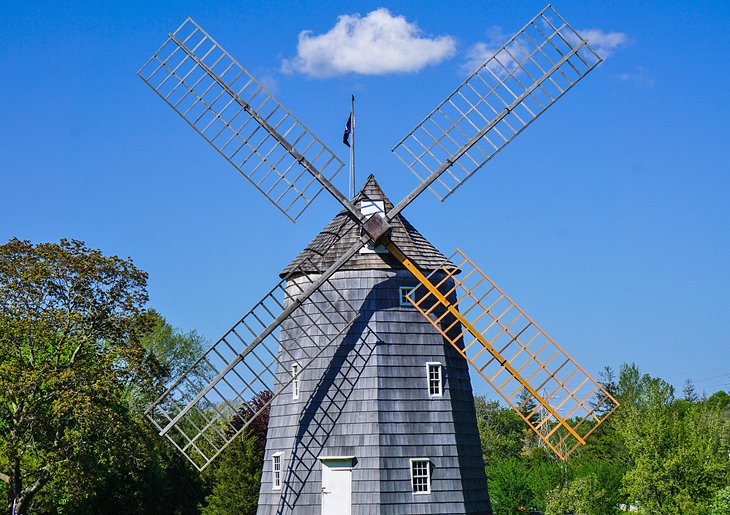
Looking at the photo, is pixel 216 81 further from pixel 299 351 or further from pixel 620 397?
pixel 620 397

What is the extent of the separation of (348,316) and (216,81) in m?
7.03

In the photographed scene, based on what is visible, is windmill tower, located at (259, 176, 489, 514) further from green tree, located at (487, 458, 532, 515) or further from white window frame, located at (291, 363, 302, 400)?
green tree, located at (487, 458, 532, 515)

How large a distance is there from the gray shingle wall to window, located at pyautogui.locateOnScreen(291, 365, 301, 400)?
0.53 ft

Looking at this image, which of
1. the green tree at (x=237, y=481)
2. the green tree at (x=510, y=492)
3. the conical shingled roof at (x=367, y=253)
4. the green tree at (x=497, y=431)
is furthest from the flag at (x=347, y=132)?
the green tree at (x=497, y=431)

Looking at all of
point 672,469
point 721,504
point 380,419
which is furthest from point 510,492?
point 380,419

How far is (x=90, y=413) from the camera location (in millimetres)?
24375

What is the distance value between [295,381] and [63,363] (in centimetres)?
751

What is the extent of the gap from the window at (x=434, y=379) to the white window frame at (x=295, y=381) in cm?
326

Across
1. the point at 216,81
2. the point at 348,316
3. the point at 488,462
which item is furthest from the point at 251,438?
the point at 488,462

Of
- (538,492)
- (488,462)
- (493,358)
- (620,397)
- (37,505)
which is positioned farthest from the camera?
(488,462)

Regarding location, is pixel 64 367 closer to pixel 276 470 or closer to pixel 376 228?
pixel 276 470

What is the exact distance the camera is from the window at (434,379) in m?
22.3

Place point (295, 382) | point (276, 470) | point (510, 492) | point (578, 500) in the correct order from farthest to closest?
point (510, 492) → point (578, 500) → point (295, 382) → point (276, 470)

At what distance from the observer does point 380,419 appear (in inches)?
852
